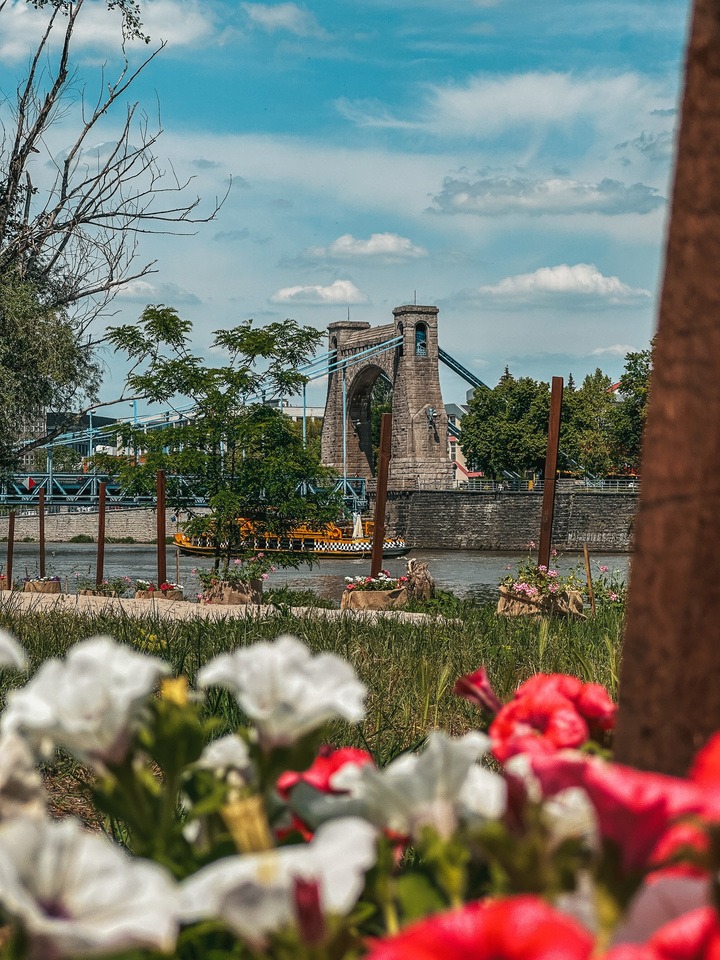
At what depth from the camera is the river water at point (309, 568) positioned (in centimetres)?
2898

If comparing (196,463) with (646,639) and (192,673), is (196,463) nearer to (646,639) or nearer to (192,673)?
(192,673)

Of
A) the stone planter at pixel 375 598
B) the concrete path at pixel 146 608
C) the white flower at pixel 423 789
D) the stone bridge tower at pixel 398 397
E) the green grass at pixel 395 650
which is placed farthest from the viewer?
the stone bridge tower at pixel 398 397

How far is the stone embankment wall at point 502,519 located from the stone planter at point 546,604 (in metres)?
40.2

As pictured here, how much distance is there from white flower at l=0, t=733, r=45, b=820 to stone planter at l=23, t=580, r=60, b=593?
16.6m

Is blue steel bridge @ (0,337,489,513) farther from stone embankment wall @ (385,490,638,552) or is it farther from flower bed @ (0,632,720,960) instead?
flower bed @ (0,632,720,960)

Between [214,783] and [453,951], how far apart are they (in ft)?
1.35

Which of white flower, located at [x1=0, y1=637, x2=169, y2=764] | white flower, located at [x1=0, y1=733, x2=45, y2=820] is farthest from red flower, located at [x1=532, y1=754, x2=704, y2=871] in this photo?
white flower, located at [x1=0, y1=733, x2=45, y2=820]

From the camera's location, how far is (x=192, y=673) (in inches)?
170

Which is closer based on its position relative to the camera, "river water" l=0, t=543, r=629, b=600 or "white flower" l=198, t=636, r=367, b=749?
"white flower" l=198, t=636, r=367, b=749

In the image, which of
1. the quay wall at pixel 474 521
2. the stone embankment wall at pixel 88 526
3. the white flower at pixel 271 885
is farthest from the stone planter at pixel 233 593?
the stone embankment wall at pixel 88 526

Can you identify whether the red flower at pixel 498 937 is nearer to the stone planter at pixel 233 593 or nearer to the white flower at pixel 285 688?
the white flower at pixel 285 688

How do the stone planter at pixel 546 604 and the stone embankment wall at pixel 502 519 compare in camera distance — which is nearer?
the stone planter at pixel 546 604

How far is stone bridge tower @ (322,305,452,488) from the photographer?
64938 millimetres

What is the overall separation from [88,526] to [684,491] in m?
55.5
